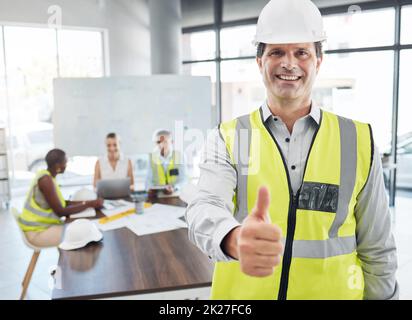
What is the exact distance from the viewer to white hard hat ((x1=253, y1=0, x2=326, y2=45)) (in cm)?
86

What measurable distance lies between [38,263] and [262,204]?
372 cm

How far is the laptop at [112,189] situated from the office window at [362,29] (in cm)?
320

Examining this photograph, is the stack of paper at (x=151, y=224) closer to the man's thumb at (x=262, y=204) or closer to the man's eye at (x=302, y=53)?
the man's eye at (x=302, y=53)

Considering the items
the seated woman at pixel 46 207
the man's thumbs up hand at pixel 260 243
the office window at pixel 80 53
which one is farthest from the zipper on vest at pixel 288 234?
the office window at pixel 80 53

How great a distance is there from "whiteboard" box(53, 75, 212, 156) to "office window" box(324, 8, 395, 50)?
1861 millimetres

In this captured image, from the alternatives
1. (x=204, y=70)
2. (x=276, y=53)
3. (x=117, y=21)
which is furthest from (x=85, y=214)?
(x=117, y=21)

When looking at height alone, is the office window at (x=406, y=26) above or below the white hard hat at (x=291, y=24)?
above

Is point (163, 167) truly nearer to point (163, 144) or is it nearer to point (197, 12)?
point (163, 144)

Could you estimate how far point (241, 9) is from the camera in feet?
19.0

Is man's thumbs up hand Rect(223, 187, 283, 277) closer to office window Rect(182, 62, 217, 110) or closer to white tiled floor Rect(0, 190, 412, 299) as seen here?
white tiled floor Rect(0, 190, 412, 299)

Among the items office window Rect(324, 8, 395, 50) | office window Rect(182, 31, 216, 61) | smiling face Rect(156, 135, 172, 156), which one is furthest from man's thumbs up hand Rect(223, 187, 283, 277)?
office window Rect(182, 31, 216, 61)

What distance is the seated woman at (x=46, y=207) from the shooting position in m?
2.91

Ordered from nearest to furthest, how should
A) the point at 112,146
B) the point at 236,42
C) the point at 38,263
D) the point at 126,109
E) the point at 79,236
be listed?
1. the point at 79,236
2. the point at 38,263
3. the point at 112,146
4. the point at 126,109
5. the point at 236,42
